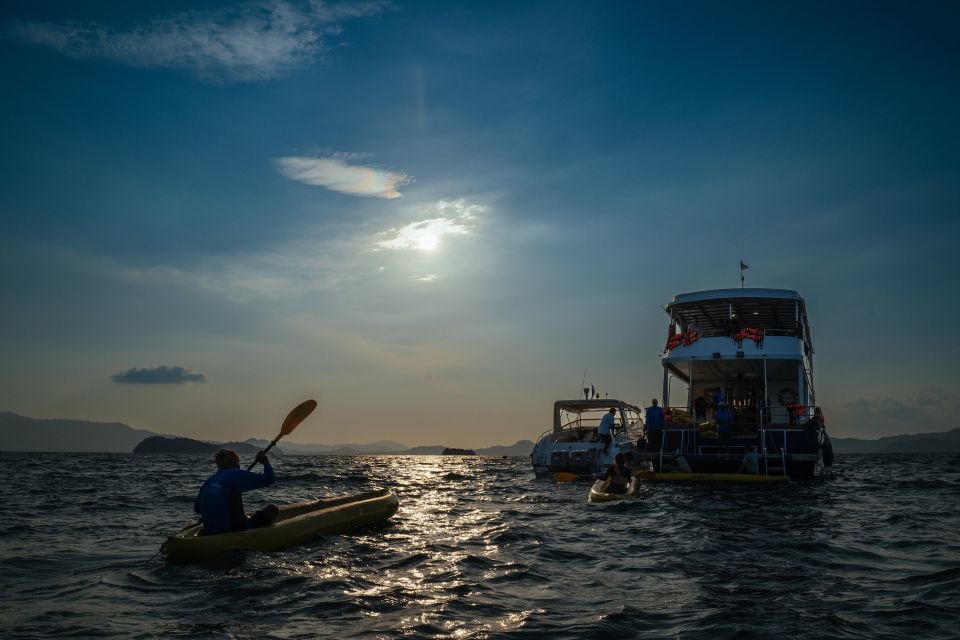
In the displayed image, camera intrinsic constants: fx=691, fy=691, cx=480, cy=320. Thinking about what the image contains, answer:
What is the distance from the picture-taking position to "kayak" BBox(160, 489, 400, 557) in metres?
9.73

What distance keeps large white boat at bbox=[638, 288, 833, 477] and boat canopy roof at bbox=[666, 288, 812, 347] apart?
34mm

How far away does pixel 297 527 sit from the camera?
36.6ft

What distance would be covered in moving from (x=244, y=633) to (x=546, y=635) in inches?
110

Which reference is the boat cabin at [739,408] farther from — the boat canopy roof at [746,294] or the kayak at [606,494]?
the kayak at [606,494]

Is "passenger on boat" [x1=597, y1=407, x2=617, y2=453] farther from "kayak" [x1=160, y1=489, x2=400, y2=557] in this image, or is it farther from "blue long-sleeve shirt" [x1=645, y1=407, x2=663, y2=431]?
"kayak" [x1=160, y1=489, x2=400, y2=557]

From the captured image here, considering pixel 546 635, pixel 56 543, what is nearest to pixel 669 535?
pixel 546 635

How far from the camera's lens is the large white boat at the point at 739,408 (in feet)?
70.1

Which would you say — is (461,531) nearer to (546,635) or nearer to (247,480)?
(247,480)

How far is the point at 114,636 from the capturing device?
636cm

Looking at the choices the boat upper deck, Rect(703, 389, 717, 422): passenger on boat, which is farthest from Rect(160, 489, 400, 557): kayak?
Rect(703, 389, 717, 422): passenger on boat

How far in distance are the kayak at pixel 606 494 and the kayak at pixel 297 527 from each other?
218 inches

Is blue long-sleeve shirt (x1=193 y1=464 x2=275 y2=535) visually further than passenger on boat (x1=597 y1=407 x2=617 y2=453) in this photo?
No

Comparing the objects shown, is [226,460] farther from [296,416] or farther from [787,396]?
[787,396]

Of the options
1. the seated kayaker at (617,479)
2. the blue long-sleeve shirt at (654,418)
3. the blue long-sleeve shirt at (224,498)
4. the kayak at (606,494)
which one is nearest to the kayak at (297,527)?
the blue long-sleeve shirt at (224,498)
